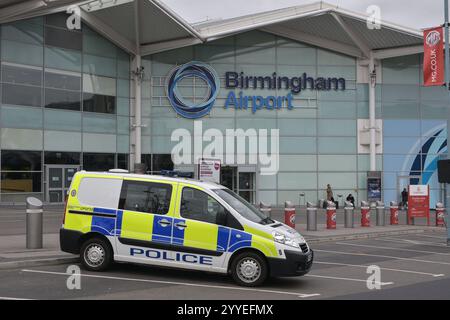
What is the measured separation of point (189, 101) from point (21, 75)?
417 inches

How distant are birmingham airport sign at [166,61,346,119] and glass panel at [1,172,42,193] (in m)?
9.91

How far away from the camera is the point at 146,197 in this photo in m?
10.2

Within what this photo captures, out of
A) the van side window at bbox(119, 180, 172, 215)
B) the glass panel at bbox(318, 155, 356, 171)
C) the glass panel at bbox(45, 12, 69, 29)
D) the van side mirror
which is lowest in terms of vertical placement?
the van side mirror

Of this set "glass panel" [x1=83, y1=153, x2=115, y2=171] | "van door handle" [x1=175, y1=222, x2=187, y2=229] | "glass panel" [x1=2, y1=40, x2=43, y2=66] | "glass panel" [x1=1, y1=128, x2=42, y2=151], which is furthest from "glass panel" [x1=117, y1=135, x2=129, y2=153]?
"van door handle" [x1=175, y1=222, x2=187, y2=229]

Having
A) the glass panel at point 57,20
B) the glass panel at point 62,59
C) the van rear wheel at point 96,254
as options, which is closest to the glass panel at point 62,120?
the glass panel at point 62,59

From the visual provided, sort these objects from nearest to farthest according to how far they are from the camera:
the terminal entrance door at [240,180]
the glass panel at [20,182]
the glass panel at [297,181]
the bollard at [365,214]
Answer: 1. the bollard at [365,214]
2. the glass panel at [20,182]
3. the terminal entrance door at [240,180]
4. the glass panel at [297,181]

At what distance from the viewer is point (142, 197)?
10250 millimetres

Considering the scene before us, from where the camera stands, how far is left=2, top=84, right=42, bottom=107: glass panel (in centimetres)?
2948

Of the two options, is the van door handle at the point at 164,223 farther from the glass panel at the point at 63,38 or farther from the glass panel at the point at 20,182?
the glass panel at the point at 63,38

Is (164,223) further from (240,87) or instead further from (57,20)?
(240,87)

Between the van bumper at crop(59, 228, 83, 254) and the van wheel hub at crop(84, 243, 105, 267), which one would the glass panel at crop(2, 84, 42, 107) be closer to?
the van bumper at crop(59, 228, 83, 254)

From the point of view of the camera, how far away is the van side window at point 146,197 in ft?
33.1

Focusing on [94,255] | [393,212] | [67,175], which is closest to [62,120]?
[67,175]

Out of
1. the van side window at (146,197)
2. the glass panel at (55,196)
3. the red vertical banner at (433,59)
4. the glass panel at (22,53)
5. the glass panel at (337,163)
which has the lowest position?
the glass panel at (55,196)
